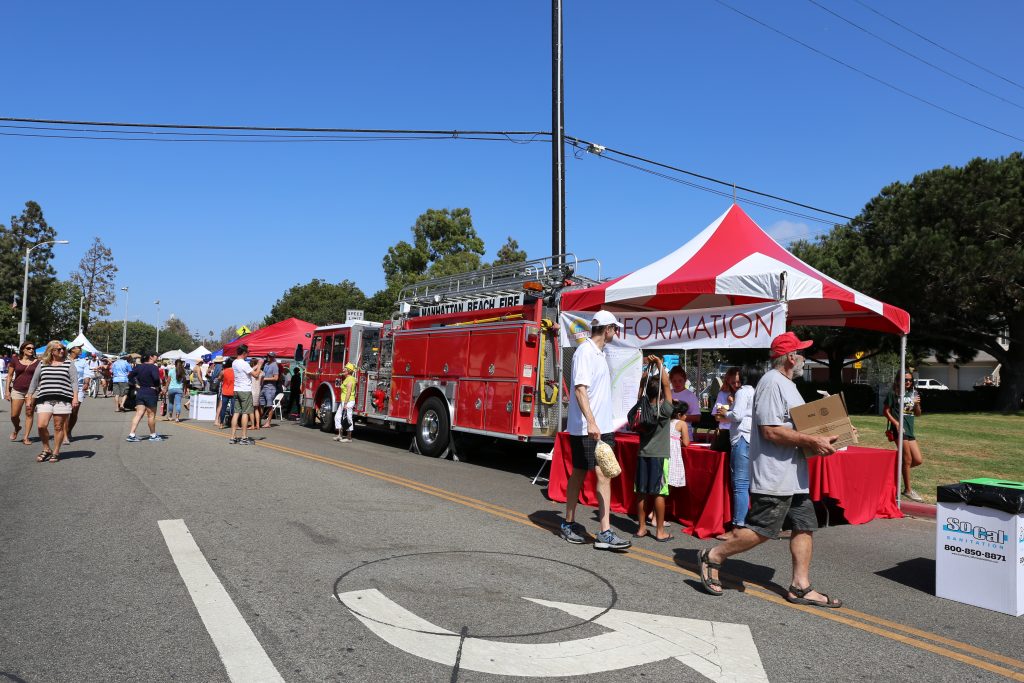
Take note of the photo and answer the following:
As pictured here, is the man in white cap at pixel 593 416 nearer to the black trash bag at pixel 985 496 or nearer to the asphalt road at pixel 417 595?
the asphalt road at pixel 417 595

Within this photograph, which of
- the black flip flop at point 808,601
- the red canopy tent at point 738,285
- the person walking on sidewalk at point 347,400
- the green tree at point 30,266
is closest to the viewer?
the black flip flop at point 808,601

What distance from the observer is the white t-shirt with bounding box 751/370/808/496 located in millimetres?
4777

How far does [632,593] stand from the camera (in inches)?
198

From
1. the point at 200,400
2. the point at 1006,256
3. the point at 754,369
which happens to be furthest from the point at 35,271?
the point at 1006,256

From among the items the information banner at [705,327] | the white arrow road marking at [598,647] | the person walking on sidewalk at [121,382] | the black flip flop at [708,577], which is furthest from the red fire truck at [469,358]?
the person walking on sidewalk at [121,382]

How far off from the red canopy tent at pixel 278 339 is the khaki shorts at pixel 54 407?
37.1ft

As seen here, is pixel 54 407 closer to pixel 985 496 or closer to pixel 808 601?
pixel 808 601

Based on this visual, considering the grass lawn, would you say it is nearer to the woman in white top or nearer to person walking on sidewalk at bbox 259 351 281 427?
the woman in white top

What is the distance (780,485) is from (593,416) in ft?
5.62

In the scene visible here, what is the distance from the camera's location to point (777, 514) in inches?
189

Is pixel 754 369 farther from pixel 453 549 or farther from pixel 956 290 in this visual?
pixel 453 549

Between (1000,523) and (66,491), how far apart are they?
8.86 meters

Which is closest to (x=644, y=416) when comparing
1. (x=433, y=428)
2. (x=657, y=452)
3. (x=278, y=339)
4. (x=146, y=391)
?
(x=657, y=452)

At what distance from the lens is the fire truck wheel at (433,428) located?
1244 centimetres
